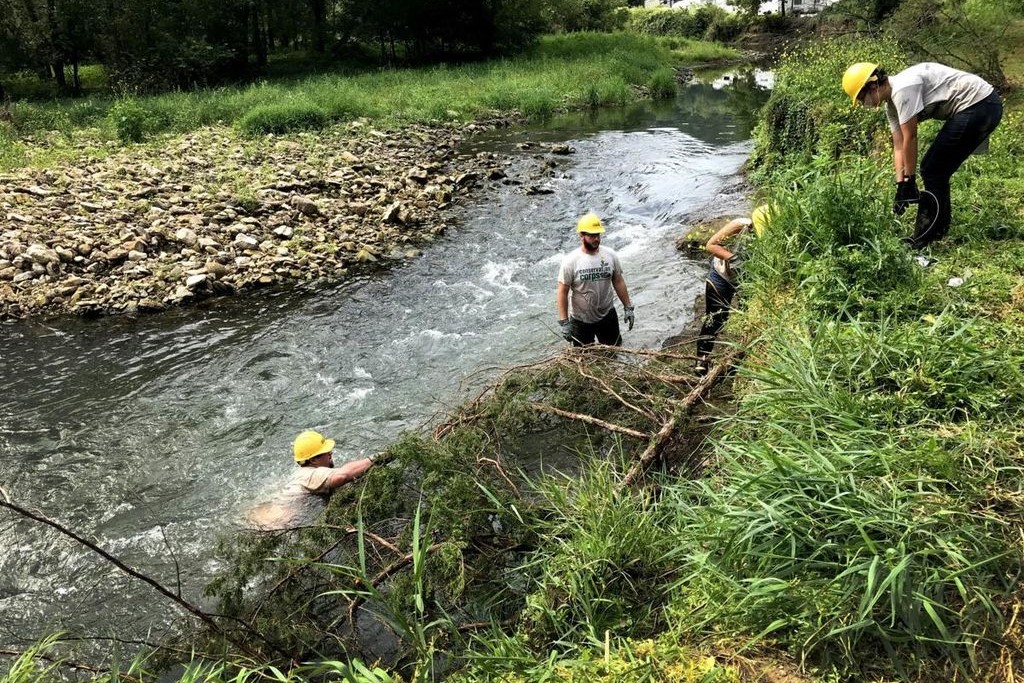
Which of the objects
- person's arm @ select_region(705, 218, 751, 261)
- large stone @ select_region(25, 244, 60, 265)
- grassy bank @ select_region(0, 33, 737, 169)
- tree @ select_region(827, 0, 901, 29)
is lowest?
large stone @ select_region(25, 244, 60, 265)

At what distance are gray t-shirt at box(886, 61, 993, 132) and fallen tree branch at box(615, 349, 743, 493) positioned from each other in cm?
247

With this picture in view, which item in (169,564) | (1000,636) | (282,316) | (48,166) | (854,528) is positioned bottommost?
(169,564)

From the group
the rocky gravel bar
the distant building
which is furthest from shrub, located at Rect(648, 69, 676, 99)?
the distant building

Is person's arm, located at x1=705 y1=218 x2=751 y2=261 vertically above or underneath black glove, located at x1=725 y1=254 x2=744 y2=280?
above

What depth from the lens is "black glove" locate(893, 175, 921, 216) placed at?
18.1ft

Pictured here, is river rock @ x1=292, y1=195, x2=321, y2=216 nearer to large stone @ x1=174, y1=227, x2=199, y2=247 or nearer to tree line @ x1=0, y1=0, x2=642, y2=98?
large stone @ x1=174, y1=227, x2=199, y2=247

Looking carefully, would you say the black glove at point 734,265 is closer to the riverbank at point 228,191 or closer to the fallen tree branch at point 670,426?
the fallen tree branch at point 670,426

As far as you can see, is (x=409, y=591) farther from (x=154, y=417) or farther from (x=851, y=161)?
(x=851, y=161)

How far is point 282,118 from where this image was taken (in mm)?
20500

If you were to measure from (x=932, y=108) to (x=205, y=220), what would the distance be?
1147 cm

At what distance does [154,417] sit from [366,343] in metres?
2.72

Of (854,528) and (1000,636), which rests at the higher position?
(854,528)

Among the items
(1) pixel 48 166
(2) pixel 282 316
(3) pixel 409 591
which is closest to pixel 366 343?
(2) pixel 282 316

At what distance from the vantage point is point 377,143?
18.8 m
